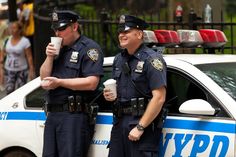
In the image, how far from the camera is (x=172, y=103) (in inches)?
227

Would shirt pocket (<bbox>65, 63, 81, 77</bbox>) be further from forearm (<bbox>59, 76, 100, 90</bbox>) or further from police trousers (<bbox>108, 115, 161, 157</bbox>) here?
police trousers (<bbox>108, 115, 161, 157</bbox>)

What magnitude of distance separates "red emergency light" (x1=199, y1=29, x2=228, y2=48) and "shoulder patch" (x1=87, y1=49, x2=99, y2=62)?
3.50 ft

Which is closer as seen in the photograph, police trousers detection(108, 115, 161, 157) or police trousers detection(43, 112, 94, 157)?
police trousers detection(108, 115, 161, 157)

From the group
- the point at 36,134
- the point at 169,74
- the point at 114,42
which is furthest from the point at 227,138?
the point at 114,42

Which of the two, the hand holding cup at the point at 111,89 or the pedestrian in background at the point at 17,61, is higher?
the hand holding cup at the point at 111,89

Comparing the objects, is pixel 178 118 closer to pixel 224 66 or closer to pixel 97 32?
pixel 224 66

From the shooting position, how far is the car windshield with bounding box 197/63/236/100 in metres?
5.62

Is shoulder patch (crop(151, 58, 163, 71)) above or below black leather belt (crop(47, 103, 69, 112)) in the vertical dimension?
above

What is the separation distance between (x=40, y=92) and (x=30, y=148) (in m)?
0.53

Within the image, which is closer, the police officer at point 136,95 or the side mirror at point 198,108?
the side mirror at point 198,108

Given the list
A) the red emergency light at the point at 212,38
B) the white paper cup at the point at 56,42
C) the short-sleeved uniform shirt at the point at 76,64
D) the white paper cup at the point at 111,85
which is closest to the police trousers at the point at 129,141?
the white paper cup at the point at 111,85

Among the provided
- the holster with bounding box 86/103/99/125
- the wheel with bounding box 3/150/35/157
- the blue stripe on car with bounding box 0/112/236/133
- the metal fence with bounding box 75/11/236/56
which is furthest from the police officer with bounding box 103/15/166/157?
the metal fence with bounding box 75/11/236/56

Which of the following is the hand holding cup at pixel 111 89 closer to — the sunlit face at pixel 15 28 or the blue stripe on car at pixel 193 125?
the blue stripe on car at pixel 193 125

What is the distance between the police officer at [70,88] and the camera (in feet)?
19.8
